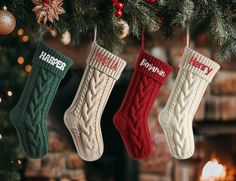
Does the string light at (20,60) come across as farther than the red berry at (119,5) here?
Yes

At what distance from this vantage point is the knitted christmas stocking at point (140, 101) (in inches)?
80.0

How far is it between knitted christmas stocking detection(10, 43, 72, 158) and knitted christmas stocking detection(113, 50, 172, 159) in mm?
251

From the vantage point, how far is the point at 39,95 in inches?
74.8

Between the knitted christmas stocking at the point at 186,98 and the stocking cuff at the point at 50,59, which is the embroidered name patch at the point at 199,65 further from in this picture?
the stocking cuff at the point at 50,59

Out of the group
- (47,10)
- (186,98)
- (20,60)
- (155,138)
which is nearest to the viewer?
(47,10)

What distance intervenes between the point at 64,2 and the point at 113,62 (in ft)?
0.83

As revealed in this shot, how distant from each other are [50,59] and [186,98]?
1.52ft

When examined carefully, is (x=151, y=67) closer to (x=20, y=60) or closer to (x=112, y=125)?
(x=20, y=60)

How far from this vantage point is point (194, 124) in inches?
137

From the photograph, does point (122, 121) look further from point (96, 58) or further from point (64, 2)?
point (64, 2)

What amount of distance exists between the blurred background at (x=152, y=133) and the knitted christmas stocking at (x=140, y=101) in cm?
117

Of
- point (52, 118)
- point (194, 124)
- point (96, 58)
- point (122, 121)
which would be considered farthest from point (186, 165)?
point (96, 58)

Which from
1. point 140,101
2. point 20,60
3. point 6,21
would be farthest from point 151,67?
point 20,60

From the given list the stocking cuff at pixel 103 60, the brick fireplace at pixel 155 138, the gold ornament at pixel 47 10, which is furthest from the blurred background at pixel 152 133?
the gold ornament at pixel 47 10
